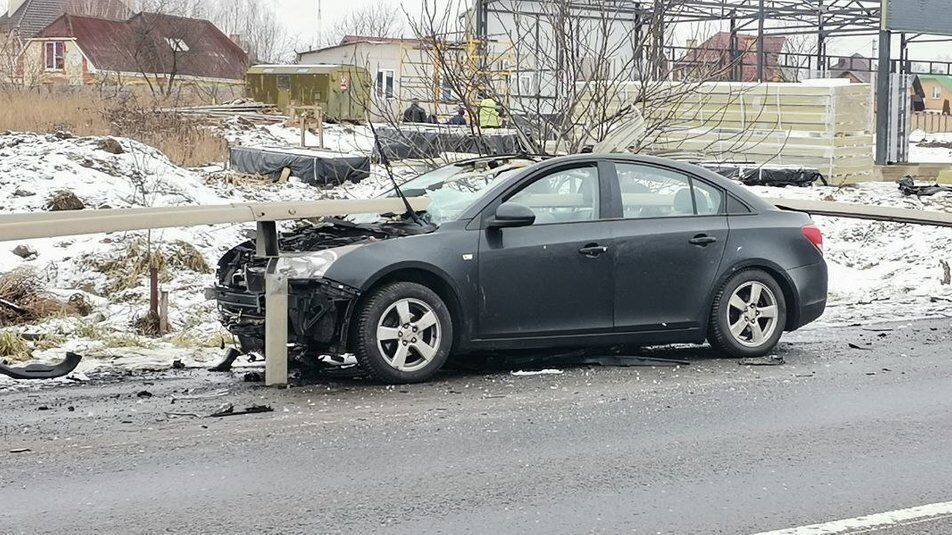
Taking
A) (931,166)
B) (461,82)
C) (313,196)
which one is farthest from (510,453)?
(931,166)

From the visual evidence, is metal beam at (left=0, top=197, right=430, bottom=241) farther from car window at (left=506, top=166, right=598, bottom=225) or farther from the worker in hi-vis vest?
the worker in hi-vis vest

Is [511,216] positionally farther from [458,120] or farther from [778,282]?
[458,120]

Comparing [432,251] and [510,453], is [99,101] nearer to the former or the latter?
[432,251]

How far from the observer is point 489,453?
6.47m

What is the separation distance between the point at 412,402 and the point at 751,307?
3.12 m

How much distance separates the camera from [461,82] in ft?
46.9

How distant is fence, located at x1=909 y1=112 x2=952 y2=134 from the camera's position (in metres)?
69.0

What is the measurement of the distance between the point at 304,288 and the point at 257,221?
54cm

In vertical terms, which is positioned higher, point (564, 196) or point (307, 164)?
point (307, 164)

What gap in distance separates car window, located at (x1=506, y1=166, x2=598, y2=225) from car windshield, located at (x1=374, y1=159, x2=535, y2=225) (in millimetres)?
214

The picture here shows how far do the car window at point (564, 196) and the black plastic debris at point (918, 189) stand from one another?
17.1 meters

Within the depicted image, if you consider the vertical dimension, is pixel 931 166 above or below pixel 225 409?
above

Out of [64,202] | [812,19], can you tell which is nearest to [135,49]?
[812,19]

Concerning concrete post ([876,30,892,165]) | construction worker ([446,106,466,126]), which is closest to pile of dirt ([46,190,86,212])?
construction worker ([446,106,466,126])
